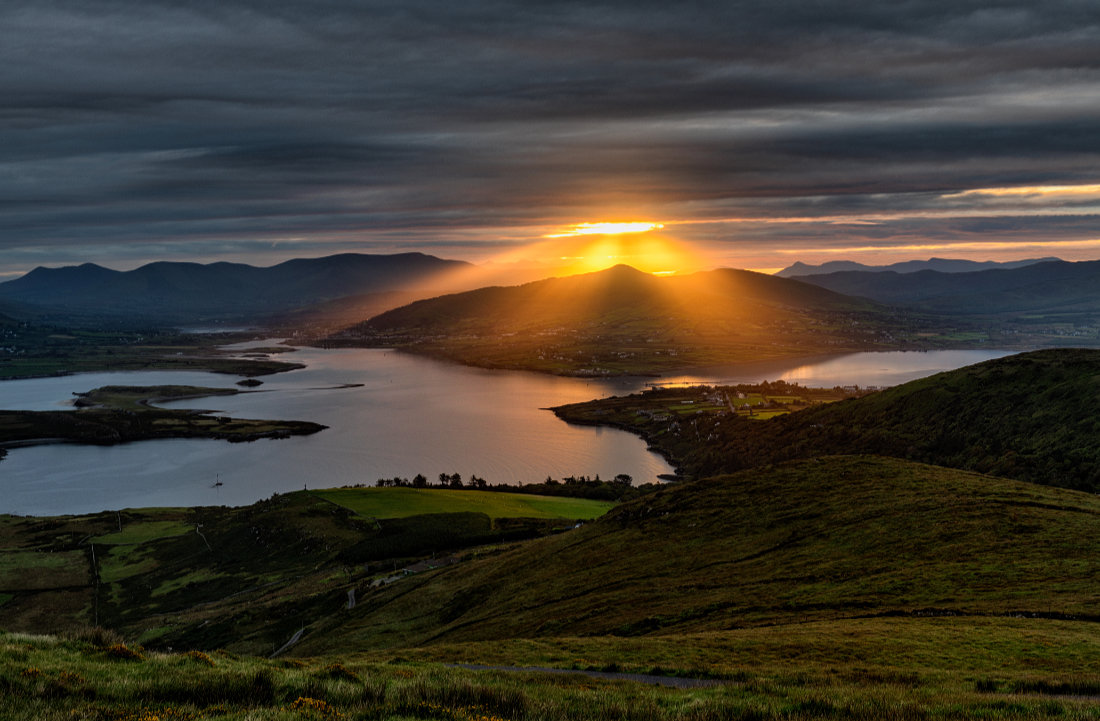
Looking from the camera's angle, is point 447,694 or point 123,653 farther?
point 123,653

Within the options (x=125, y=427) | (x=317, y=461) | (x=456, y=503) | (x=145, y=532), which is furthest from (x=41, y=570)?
(x=125, y=427)

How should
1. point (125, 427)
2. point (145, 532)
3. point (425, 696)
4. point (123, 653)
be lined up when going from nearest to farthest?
point (425, 696), point (123, 653), point (145, 532), point (125, 427)

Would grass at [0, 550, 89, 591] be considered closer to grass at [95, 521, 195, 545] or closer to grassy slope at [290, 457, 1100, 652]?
grass at [95, 521, 195, 545]

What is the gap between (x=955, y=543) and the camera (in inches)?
1207

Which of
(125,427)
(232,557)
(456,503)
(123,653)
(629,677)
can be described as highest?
(123,653)

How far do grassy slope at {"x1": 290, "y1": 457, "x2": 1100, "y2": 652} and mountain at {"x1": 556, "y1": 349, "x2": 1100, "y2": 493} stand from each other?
42.6 meters

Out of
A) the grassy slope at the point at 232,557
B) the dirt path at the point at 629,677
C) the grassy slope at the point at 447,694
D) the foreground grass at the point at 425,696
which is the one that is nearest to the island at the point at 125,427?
the grassy slope at the point at 232,557

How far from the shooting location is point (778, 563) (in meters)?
32.8

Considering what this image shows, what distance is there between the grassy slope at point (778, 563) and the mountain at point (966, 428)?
42.6m

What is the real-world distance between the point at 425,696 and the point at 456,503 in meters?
77.0

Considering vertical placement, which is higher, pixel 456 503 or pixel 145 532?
pixel 456 503

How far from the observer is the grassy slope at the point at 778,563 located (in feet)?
85.7

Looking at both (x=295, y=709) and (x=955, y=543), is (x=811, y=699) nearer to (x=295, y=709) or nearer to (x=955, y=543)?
(x=295, y=709)

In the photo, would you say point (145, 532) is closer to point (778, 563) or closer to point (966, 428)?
point (778, 563)
